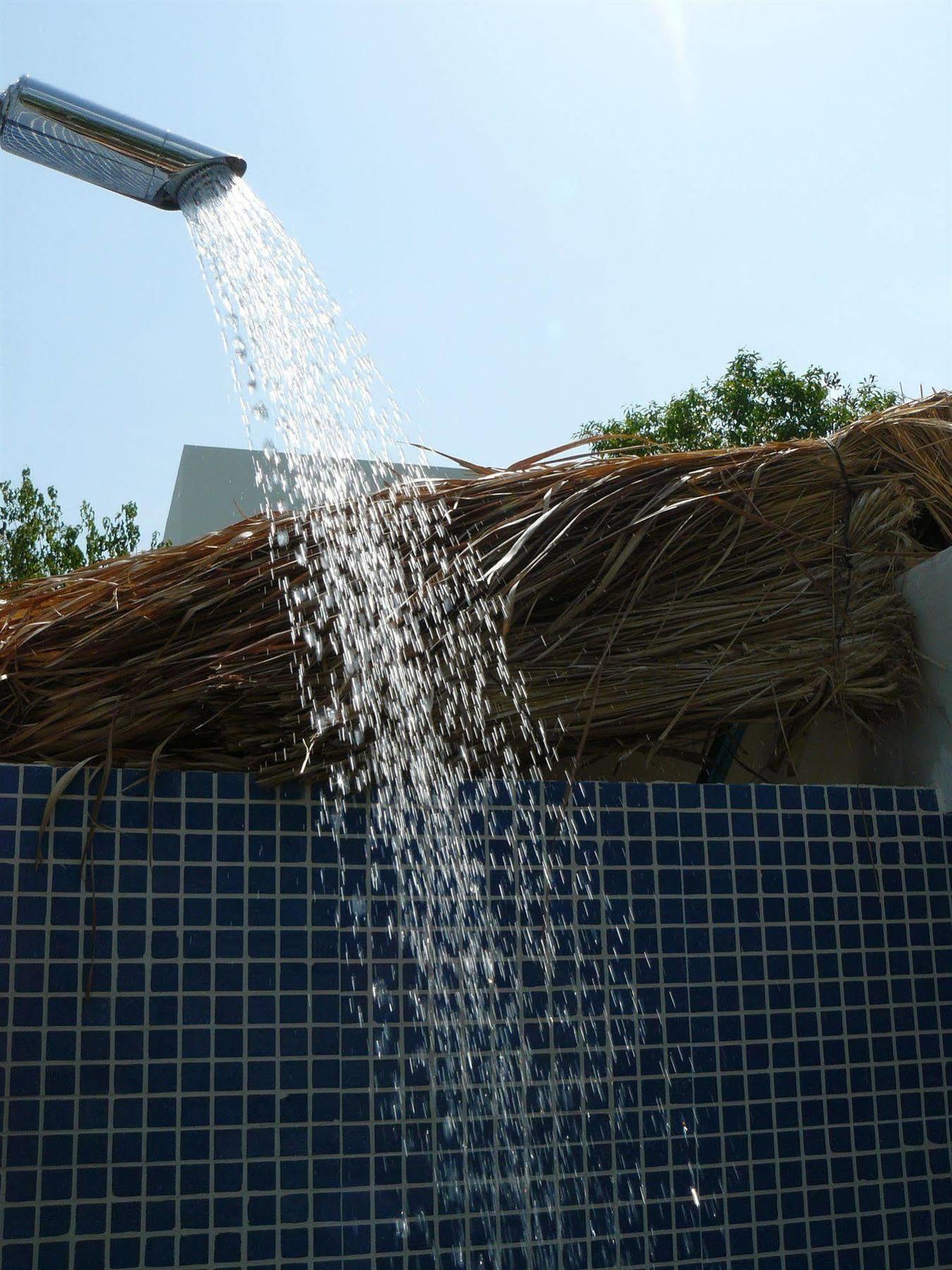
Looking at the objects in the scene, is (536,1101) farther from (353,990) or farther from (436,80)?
(436,80)

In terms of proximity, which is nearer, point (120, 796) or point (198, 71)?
point (120, 796)

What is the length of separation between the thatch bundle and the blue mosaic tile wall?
0.20m

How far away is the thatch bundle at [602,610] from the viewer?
2734mm

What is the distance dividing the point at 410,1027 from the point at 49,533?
28.5 feet

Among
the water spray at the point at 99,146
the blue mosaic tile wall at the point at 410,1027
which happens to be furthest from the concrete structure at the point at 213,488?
the blue mosaic tile wall at the point at 410,1027

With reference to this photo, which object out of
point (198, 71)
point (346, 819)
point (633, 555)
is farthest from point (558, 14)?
point (346, 819)

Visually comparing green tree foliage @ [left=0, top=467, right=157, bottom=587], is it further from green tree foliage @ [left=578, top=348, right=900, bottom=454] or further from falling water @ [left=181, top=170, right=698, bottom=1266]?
falling water @ [left=181, top=170, right=698, bottom=1266]

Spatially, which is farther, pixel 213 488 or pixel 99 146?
pixel 213 488

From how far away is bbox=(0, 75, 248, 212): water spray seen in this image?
270 cm

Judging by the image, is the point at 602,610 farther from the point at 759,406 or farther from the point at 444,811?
the point at 759,406

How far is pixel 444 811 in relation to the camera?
9.15 ft

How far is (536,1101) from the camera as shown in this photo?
2664 millimetres

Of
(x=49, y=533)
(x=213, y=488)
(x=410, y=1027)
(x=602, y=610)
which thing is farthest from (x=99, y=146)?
(x=49, y=533)

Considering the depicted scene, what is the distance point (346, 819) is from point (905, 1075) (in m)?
1.62
